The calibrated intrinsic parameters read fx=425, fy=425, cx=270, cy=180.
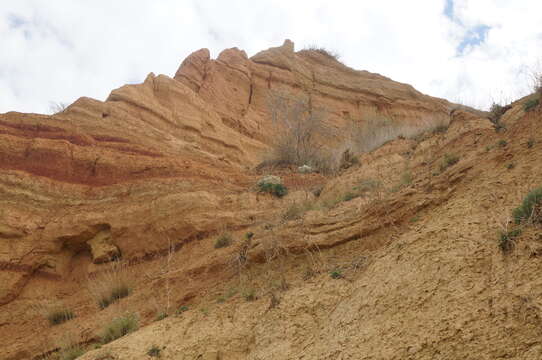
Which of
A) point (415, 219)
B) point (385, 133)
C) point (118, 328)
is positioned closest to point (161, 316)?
point (118, 328)

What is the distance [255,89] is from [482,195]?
59.8 feet

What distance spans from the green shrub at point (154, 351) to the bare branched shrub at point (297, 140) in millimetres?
8783

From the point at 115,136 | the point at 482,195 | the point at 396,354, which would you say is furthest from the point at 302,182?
the point at 396,354

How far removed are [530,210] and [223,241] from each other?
234 inches

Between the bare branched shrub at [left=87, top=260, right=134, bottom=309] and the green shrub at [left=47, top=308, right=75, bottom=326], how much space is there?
53 centimetres

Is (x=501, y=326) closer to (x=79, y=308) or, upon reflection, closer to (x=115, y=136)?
(x=79, y=308)

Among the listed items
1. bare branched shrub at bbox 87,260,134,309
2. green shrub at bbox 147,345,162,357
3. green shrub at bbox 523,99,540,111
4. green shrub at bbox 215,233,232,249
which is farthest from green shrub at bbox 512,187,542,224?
bare branched shrub at bbox 87,260,134,309

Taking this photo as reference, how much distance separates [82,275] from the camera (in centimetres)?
970

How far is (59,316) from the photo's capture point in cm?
833

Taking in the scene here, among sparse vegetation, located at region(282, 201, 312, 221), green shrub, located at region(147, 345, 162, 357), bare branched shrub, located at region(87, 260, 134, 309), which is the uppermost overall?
sparse vegetation, located at region(282, 201, 312, 221)

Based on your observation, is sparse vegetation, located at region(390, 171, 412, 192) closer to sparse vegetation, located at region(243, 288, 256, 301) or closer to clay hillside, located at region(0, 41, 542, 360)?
clay hillside, located at region(0, 41, 542, 360)

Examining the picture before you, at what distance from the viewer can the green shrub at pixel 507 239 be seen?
378cm

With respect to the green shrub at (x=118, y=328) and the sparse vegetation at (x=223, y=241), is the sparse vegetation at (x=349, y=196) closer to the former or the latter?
the sparse vegetation at (x=223, y=241)

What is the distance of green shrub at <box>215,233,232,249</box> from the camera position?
28.6ft
